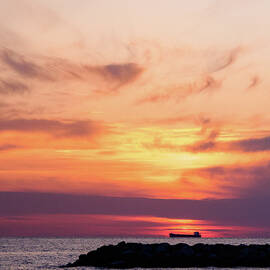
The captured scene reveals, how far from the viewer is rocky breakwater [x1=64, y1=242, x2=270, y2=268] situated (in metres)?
51.0

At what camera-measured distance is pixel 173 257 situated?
5162 centimetres

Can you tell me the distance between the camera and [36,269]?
52719 mm

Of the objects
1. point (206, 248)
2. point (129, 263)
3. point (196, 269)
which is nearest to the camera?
point (196, 269)

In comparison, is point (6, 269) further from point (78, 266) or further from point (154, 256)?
point (154, 256)

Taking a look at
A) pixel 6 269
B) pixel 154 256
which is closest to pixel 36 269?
pixel 6 269

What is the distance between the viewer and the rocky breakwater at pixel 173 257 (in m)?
51.0

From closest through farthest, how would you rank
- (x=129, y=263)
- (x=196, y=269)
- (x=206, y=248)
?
1. (x=196, y=269)
2. (x=129, y=263)
3. (x=206, y=248)

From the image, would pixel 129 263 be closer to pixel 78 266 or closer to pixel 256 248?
pixel 78 266

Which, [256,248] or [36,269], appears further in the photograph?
[256,248]

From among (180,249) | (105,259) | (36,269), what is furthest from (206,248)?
(36,269)

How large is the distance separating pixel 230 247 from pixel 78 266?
60.7 feet

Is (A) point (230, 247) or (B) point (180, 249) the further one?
(A) point (230, 247)

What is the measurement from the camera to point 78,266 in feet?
172

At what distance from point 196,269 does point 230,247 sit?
41.4ft
